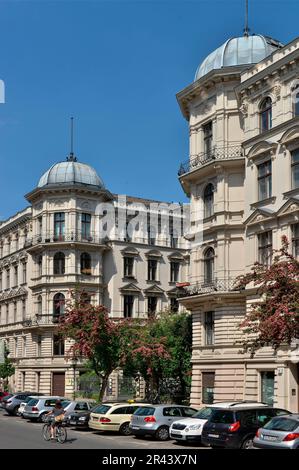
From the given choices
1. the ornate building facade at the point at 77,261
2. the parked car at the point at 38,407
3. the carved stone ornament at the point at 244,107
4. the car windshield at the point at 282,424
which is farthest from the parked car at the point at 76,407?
the ornate building facade at the point at 77,261

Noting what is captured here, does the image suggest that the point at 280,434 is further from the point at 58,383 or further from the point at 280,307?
the point at 58,383

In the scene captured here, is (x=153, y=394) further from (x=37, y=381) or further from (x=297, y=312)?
(x=297, y=312)

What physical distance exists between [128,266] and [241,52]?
29.7 m

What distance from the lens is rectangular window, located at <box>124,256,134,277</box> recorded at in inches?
2687

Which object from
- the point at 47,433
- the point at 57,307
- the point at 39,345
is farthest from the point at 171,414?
the point at 39,345

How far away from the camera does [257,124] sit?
128 feet

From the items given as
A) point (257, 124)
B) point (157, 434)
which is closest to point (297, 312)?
point (157, 434)

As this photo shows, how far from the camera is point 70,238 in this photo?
65.4 metres

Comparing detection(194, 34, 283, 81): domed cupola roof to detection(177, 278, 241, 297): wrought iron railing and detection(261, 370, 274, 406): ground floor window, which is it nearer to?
detection(177, 278, 241, 297): wrought iron railing

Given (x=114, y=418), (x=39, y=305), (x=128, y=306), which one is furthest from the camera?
(x=128, y=306)

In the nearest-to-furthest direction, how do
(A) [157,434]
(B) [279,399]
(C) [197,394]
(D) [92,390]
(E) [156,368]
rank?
(A) [157,434] < (B) [279,399] < (C) [197,394] < (E) [156,368] < (D) [92,390]

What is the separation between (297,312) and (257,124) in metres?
15.5

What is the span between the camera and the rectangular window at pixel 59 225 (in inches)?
2603

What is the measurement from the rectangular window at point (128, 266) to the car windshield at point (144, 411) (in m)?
37.3
